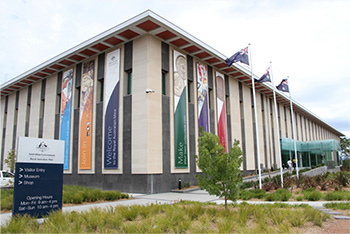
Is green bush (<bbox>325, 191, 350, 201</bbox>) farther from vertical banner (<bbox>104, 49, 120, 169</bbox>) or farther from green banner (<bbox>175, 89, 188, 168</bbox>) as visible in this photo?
vertical banner (<bbox>104, 49, 120, 169</bbox>)

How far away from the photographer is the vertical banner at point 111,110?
21500mm

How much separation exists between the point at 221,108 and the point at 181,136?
8210 millimetres

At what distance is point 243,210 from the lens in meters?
9.30

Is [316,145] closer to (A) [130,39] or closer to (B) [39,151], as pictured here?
(A) [130,39]

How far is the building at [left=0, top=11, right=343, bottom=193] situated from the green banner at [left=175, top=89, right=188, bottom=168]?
0.08 meters

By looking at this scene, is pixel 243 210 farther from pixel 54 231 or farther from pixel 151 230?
pixel 54 231

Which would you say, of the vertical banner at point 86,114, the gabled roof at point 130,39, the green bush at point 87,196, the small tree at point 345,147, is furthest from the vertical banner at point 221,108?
the small tree at point 345,147

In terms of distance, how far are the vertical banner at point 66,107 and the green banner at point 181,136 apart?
10825 millimetres

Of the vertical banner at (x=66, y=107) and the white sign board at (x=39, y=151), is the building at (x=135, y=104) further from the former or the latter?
the white sign board at (x=39, y=151)

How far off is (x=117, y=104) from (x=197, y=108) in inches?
278

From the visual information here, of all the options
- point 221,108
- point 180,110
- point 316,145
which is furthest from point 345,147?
point 180,110

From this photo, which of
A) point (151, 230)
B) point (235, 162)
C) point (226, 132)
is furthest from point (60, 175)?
point (226, 132)

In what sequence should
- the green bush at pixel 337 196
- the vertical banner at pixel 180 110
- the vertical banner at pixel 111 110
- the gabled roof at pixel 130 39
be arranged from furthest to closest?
the vertical banner at pixel 180 110 < the vertical banner at pixel 111 110 < the gabled roof at pixel 130 39 < the green bush at pixel 337 196

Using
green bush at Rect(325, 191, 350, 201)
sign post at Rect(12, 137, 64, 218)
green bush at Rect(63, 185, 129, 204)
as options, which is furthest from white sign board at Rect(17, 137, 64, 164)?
green bush at Rect(325, 191, 350, 201)
